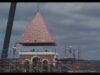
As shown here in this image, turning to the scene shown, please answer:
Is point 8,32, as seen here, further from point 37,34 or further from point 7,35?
point 37,34

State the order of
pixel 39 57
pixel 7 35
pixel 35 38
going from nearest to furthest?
pixel 7 35, pixel 39 57, pixel 35 38

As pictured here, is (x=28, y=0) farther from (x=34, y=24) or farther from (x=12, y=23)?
(x=34, y=24)

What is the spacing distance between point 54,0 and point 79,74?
0.34m

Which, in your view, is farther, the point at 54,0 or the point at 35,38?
the point at 35,38

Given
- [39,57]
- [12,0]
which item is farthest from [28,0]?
[39,57]

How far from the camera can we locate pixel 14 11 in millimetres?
30906

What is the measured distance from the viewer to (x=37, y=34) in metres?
54.6

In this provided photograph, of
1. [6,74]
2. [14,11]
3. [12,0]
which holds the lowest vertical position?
[6,74]

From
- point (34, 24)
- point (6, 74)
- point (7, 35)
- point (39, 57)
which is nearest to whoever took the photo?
point (6, 74)

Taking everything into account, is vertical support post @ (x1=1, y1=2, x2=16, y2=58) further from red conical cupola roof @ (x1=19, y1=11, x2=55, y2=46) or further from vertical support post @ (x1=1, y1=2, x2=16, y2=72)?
red conical cupola roof @ (x1=19, y1=11, x2=55, y2=46)

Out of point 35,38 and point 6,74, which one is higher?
point 35,38

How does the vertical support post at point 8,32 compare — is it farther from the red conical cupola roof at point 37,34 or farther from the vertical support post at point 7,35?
the red conical cupola roof at point 37,34

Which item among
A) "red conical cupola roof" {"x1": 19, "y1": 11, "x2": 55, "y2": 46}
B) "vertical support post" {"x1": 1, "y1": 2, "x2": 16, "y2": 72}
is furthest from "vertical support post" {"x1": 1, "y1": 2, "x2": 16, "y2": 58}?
"red conical cupola roof" {"x1": 19, "y1": 11, "x2": 55, "y2": 46}

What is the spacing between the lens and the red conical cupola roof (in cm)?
5172
